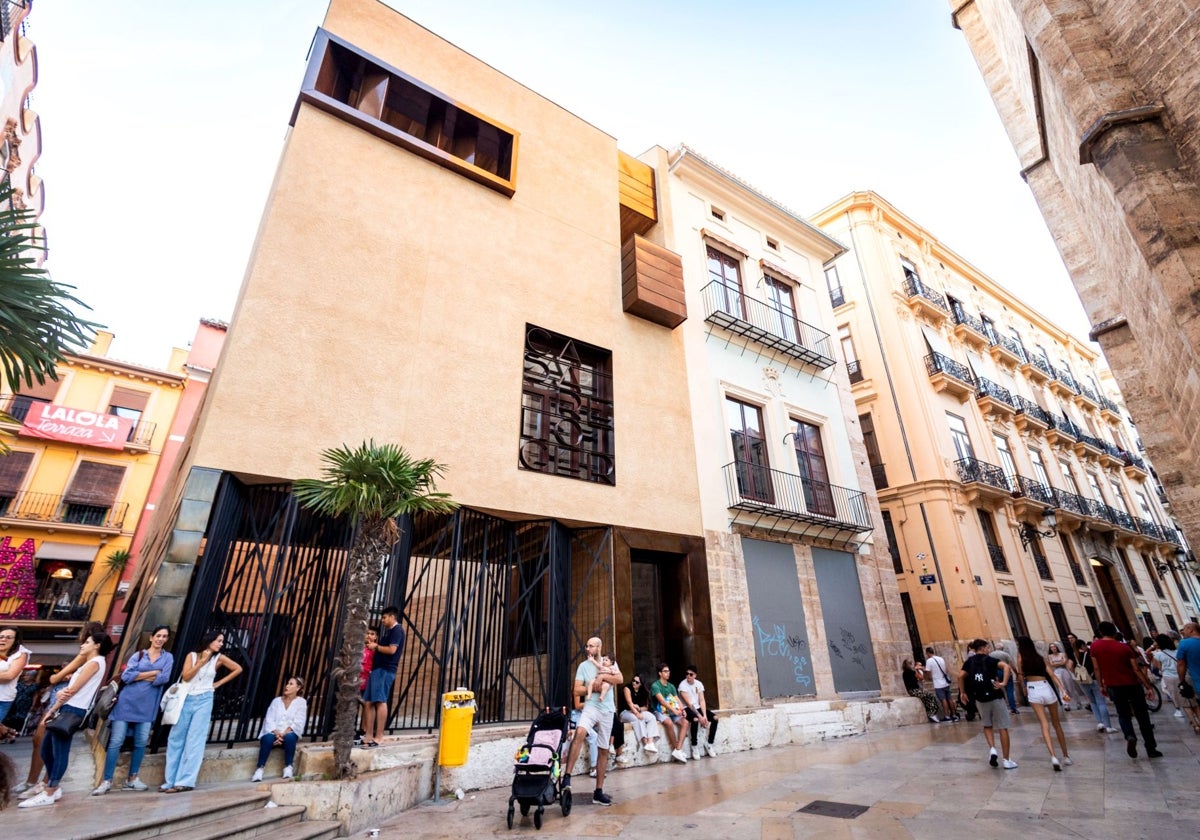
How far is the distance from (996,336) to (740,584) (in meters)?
21.9

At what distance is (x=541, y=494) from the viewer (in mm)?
9852

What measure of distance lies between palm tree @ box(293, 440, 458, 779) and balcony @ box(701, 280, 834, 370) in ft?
31.3

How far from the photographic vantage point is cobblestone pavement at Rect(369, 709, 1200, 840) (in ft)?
14.3

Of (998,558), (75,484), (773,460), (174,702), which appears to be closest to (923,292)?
(998,558)

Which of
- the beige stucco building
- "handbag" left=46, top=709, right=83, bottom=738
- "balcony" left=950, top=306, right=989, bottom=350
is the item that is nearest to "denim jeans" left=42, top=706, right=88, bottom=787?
"handbag" left=46, top=709, right=83, bottom=738

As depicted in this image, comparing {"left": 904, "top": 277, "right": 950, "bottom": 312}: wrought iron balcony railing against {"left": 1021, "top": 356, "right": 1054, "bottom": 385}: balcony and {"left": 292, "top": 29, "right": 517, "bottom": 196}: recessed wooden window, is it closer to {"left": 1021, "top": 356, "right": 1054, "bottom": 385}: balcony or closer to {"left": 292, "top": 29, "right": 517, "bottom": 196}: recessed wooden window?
{"left": 1021, "top": 356, "right": 1054, "bottom": 385}: balcony

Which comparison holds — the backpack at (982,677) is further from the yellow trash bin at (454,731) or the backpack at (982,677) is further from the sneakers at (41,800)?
the sneakers at (41,800)

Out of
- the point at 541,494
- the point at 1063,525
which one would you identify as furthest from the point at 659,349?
the point at 1063,525

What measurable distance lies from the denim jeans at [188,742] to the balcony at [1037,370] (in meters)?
31.2

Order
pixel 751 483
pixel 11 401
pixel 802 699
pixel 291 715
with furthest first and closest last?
pixel 11 401 < pixel 751 483 < pixel 802 699 < pixel 291 715

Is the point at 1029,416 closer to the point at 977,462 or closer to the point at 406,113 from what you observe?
the point at 977,462

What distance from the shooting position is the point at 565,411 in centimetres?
1127

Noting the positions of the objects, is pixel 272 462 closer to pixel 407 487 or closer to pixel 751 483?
pixel 407 487

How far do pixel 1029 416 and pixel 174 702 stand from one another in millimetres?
28592
